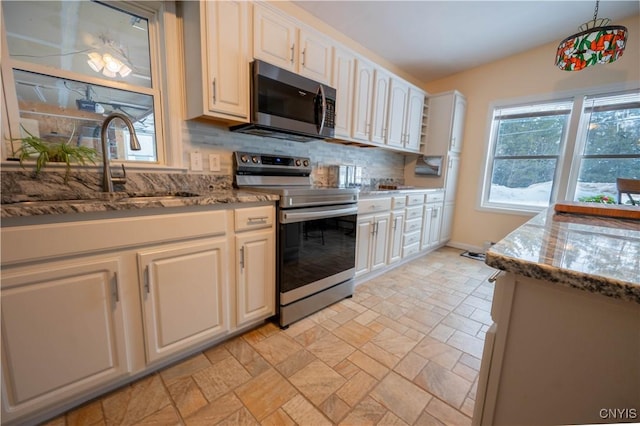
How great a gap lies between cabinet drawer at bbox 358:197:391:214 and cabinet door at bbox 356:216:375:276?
8cm

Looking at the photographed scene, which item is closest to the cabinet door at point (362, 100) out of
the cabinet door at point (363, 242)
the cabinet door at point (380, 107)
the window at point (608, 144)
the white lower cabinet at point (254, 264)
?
the cabinet door at point (380, 107)

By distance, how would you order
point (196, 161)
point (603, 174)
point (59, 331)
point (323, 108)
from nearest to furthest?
1. point (59, 331)
2. point (196, 161)
3. point (323, 108)
4. point (603, 174)

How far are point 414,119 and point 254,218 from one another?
2.66m

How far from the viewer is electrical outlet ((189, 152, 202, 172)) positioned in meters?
1.81

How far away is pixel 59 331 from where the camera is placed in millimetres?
1043

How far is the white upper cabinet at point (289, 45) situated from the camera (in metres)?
1.74

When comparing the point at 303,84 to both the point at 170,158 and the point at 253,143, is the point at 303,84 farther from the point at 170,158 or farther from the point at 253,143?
the point at 170,158

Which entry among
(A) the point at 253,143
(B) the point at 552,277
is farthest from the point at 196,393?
(A) the point at 253,143

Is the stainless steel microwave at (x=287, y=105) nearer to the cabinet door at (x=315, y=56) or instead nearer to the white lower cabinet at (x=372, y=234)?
the cabinet door at (x=315, y=56)

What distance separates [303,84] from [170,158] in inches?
43.1

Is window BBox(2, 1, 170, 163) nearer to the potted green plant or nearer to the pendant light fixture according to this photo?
the potted green plant

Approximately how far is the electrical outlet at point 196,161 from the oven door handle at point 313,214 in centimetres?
72

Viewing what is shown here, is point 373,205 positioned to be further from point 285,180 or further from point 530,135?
point 530,135

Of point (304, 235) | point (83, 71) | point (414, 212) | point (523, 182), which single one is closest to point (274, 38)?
point (83, 71)
